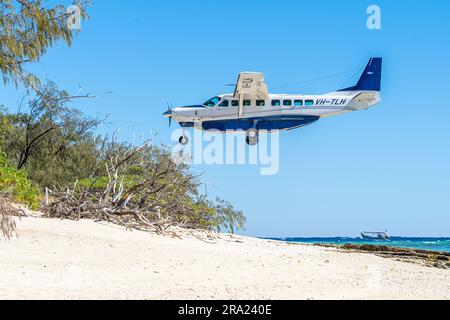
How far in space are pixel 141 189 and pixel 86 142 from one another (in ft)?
47.5

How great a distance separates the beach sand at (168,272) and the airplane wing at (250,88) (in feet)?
43.7

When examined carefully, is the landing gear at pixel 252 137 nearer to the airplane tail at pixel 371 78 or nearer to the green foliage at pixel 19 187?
the airplane tail at pixel 371 78

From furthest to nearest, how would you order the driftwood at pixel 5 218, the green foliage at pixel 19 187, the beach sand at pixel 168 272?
the green foliage at pixel 19 187
the driftwood at pixel 5 218
the beach sand at pixel 168 272

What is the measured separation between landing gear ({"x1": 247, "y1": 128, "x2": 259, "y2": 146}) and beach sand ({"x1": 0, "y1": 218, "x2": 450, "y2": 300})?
14.8 metres

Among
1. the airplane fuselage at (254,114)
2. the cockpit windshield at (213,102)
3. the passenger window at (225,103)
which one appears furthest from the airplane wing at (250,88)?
the cockpit windshield at (213,102)

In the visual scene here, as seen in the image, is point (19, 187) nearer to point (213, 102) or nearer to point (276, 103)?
point (213, 102)

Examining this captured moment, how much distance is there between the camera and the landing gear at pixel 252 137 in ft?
91.4

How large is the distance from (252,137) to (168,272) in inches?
760

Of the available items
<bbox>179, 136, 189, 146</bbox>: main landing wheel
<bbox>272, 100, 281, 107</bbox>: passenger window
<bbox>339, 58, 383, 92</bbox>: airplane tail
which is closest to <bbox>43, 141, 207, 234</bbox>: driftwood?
<bbox>179, 136, 189, 146</bbox>: main landing wheel

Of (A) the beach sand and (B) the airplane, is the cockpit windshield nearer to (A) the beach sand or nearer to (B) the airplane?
(B) the airplane
